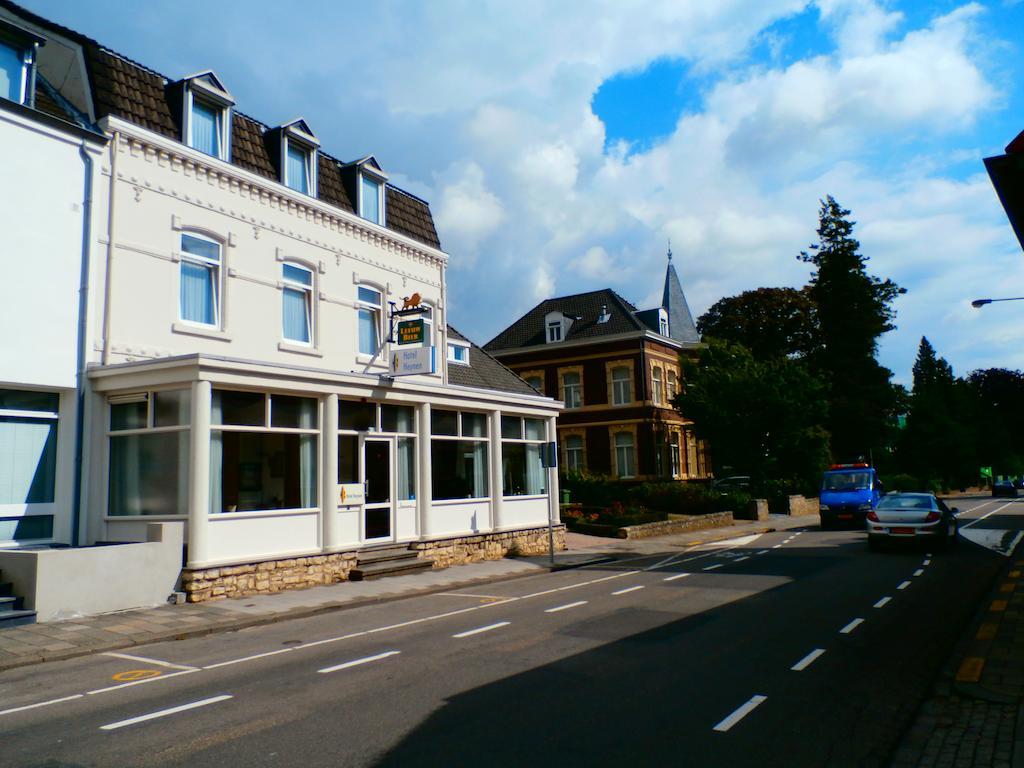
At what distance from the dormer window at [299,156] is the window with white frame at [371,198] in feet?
5.19

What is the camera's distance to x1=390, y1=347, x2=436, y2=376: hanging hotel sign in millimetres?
16469

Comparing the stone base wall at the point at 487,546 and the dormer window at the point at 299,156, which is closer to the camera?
the stone base wall at the point at 487,546

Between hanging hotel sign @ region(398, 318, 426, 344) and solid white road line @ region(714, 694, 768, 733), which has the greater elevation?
hanging hotel sign @ region(398, 318, 426, 344)

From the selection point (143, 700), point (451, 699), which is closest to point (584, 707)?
point (451, 699)

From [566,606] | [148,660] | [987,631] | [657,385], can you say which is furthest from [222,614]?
[657,385]

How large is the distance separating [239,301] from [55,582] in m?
6.71

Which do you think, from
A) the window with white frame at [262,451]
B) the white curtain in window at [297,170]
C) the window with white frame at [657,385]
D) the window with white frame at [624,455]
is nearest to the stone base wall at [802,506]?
the window with white frame at [624,455]

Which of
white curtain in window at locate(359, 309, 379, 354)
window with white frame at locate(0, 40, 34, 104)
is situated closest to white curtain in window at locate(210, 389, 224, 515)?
window with white frame at locate(0, 40, 34, 104)

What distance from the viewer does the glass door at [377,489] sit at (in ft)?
53.5

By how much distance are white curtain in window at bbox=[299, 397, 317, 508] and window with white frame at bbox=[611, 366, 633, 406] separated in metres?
31.6

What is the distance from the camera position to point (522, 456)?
21.4 meters

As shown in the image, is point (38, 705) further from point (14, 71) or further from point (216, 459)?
point (14, 71)

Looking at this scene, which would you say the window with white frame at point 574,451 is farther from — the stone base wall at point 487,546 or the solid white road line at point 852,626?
the solid white road line at point 852,626

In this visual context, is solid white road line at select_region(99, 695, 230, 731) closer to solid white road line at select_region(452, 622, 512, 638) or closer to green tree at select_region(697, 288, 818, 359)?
solid white road line at select_region(452, 622, 512, 638)
